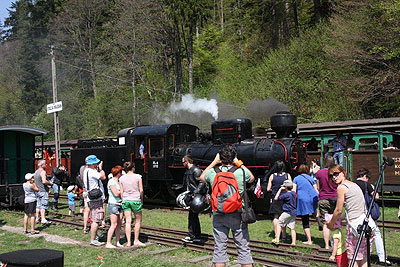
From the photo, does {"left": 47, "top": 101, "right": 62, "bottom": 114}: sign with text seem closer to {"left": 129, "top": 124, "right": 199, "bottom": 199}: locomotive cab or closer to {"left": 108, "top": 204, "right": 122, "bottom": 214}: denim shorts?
{"left": 129, "top": 124, "right": 199, "bottom": 199}: locomotive cab

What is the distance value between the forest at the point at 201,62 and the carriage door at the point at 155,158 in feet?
18.4

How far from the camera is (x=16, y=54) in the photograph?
52656mm

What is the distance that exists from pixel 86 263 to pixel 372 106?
19.9m

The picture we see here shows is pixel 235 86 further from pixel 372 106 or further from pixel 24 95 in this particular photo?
pixel 24 95

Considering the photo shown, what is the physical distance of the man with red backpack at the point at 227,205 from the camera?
224 inches

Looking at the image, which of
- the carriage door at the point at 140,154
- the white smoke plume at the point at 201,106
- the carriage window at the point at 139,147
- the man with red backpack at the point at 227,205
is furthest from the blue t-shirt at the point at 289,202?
the white smoke plume at the point at 201,106

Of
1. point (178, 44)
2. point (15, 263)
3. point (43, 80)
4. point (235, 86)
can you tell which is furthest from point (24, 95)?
point (15, 263)

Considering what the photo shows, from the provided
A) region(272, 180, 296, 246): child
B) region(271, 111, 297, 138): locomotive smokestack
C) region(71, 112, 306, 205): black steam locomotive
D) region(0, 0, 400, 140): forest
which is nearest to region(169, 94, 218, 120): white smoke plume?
region(0, 0, 400, 140): forest

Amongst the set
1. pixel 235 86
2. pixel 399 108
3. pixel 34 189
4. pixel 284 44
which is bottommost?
pixel 34 189

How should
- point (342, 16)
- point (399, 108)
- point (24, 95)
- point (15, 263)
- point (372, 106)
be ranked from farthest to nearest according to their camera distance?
point (24, 95), point (342, 16), point (372, 106), point (399, 108), point (15, 263)

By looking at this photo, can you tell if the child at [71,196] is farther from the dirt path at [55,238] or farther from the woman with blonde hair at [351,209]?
the woman with blonde hair at [351,209]

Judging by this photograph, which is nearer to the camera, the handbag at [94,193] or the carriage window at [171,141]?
the handbag at [94,193]

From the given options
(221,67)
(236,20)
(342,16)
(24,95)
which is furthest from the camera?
(24,95)

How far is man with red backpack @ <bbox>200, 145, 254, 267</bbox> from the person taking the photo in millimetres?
5680
